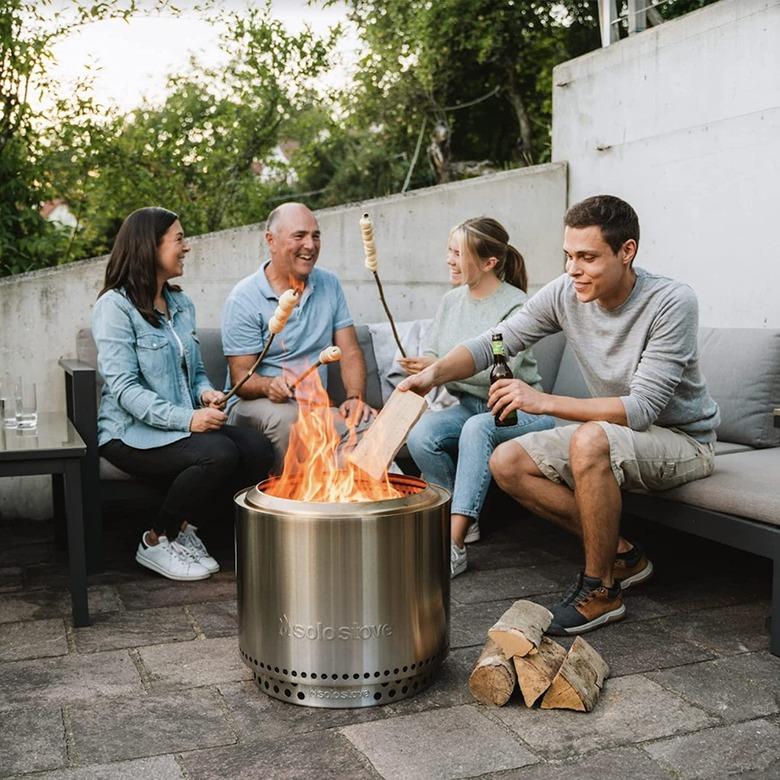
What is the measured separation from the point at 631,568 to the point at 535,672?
107cm

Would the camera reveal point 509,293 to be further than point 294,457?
Yes

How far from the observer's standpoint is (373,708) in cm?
237

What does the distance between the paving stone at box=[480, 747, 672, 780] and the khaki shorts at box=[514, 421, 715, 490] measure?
39.0 inches

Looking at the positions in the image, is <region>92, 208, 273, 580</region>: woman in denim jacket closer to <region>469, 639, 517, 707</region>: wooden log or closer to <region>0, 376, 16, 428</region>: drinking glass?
<region>0, 376, 16, 428</region>: drinking glass

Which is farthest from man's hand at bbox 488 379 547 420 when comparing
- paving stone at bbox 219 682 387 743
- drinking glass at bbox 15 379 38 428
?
drinking glass at bbox 15 379 38 428

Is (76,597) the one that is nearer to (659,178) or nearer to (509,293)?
(509,293)

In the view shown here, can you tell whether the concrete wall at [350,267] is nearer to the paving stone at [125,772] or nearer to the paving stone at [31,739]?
the paving stone at [31,739]

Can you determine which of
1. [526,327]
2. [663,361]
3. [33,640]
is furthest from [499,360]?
[33,640]

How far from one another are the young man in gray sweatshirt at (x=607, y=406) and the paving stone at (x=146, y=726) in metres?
1.04

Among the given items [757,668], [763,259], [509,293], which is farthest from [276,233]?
[757,668]

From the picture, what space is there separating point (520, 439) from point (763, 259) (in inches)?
63.2

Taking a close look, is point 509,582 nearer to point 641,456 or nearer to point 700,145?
point 641,456

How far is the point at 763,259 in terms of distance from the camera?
4070mm

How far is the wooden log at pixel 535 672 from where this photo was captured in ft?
7.68
